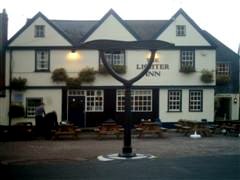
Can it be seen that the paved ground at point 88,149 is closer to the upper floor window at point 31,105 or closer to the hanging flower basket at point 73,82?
the hanging flower basket at point 73,82

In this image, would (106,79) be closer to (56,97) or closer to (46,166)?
(56,97)

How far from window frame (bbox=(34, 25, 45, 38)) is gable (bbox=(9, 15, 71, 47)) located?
0.17 m

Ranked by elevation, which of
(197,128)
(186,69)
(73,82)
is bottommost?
Result: (197,128)

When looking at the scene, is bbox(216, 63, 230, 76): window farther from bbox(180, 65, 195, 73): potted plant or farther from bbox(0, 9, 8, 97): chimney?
bbox(0, 9, 8, 97): chimney

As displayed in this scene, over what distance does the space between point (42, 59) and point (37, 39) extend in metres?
1.39

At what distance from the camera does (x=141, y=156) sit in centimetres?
1731

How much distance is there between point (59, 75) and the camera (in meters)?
33.8

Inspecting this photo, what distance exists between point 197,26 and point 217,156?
19389 millimetres

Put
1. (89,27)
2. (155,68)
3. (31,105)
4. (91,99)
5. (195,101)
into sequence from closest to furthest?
(31,105) → (91,99) → (155,68) → (195,101) → (89,27)

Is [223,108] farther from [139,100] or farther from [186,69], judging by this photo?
[139,100]

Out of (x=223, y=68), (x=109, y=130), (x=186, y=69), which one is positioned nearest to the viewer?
(x=109, y=130)

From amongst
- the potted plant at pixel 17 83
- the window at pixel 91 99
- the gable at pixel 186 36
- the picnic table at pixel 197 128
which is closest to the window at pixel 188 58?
the gable at pixel 186 36

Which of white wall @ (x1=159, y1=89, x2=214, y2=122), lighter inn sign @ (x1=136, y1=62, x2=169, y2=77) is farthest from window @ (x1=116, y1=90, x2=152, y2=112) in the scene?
lighter inn sign @ (x1=136, y1=62, x2=169, y2=77)

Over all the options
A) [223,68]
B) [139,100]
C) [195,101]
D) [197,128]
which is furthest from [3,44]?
[223,68]
